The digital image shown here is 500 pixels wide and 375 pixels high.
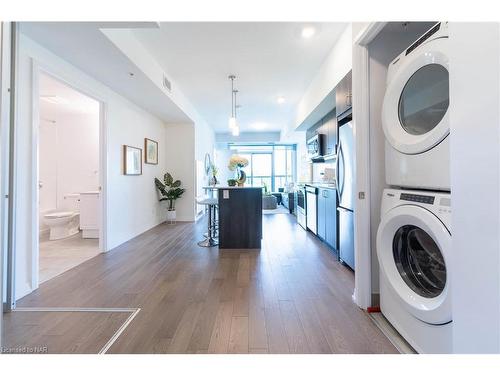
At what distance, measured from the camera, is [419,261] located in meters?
1.45

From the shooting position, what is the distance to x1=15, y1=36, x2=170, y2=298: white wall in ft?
7.19

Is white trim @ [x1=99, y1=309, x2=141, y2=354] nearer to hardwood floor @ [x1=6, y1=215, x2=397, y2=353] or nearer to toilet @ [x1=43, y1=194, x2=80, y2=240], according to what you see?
hardwood floor @ [x1=6, y1=215, x2=397, y2=353]

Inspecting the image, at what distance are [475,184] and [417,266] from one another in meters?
0.83

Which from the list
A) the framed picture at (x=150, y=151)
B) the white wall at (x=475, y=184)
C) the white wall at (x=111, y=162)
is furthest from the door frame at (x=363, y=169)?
the framed picture at (x=150, y=151)

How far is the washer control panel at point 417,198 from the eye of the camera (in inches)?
49.1

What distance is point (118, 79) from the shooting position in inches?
128

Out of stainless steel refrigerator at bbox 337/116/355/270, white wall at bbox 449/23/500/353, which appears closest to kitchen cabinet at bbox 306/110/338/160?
stainless steel refrigerator at bbox 337/116/355/270

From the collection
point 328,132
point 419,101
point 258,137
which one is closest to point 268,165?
point 258,137

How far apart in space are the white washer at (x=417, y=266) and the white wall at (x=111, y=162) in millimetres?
3006

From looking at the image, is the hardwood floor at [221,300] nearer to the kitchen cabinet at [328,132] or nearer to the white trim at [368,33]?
the kitchen cabinet at [328,132]

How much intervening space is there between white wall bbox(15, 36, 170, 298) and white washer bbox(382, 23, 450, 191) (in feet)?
10.0
